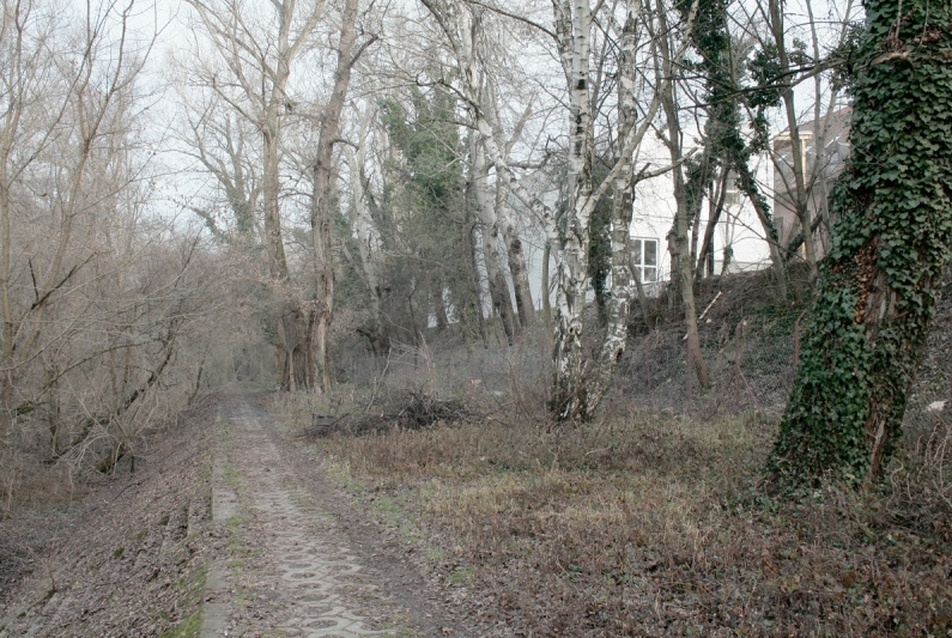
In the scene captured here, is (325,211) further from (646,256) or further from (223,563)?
(223,563)

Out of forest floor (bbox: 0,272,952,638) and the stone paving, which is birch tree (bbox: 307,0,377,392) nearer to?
forest floor (bbox: 0,272,952,638)

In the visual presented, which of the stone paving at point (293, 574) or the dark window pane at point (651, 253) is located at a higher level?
the dark window pane at point (651, 253)

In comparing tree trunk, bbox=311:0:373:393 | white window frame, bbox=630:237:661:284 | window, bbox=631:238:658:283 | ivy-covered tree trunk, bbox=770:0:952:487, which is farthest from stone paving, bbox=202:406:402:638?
window, bbox=631:238:658:283

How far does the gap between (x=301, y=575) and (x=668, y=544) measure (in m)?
3.01

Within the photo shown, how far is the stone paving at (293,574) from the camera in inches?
217

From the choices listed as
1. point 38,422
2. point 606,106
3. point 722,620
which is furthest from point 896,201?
point 38,422

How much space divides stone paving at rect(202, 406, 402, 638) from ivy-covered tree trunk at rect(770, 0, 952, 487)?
418cm

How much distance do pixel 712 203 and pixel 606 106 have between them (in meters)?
4.33

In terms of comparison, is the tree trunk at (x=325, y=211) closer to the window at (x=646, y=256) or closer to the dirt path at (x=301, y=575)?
the window at (x=646, y=256)

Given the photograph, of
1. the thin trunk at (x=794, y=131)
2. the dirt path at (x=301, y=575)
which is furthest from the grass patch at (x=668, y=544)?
the thin trunk at (x=794, y=131)

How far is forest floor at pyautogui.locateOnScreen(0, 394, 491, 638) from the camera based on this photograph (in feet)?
19.0

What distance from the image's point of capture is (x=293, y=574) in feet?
22.0

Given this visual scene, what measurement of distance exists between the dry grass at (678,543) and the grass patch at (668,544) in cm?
1

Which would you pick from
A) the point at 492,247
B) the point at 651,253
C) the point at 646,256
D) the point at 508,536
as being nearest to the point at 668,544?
the point at 508,536
